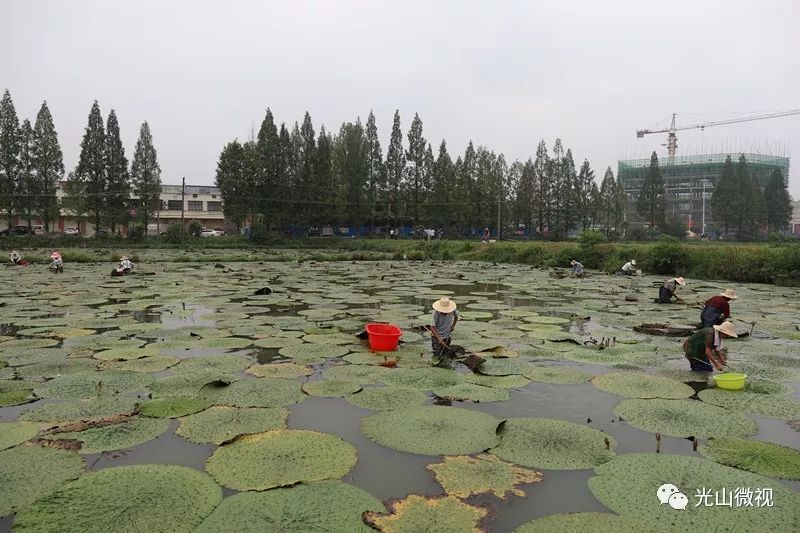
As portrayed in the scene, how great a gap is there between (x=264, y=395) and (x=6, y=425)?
2117 mm

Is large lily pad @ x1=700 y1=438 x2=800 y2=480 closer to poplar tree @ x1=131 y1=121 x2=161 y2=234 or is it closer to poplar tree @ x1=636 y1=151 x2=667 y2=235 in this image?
poplar tree @ x1=131 y1=121 x2=161 y2=234

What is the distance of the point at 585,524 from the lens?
2.97m

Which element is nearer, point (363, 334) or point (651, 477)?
point (651, 477)

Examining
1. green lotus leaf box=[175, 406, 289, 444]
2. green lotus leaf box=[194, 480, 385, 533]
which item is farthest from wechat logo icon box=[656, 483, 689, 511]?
green lotus leaf box=[175, 406, 289, 444]

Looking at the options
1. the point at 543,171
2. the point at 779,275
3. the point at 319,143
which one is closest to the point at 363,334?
the point at 779,275

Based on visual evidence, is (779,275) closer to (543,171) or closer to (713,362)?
(713,362)

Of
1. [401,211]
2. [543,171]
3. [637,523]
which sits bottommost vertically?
[637,523]

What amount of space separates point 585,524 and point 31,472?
3.59 m

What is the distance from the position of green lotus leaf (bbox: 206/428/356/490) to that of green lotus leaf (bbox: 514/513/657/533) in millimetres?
1361

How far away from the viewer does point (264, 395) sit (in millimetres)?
5273

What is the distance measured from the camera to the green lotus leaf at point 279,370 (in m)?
5.99

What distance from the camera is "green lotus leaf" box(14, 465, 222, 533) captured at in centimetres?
288

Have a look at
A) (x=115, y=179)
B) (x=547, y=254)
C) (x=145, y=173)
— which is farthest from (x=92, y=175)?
(x=547, y=254)

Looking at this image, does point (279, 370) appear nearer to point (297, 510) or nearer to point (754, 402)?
point (297, 510)
